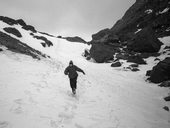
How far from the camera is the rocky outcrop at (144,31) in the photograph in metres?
29.7

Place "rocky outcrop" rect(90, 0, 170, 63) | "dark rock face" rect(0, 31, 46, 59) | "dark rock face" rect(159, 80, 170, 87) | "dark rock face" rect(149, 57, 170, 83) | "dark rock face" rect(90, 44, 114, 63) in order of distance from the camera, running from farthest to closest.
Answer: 1. "dark rock face" rect(90, 44, 114, 63)
2. "rocky outcrop" rect(90, 0, 170, 63)
3. "dark rock face" rect(0, 31, 46, 59)
4. "dark rock face" rect(149, 57, 170, 83)
5. "dark rock face" rect(159, 80, 170, 87)

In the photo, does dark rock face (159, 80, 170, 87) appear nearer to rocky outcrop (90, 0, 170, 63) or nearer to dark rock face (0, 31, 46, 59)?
rocky outcrop (90, 0, 170, 63)

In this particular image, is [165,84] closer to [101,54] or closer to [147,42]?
[147,42]

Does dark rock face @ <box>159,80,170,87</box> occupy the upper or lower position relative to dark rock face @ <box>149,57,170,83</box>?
lower

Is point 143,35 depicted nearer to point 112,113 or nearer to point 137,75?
point 137,75

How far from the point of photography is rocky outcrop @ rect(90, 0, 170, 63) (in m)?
29.7

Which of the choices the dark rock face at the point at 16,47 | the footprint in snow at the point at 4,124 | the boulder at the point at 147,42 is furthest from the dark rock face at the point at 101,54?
the footprint in snow at the point at 4,124

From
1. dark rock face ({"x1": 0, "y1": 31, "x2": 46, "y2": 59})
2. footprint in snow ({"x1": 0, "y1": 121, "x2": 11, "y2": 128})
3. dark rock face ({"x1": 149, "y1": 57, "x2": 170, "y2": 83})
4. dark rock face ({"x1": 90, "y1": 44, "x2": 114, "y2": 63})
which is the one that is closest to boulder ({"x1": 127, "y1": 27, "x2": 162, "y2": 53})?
dark rock face ({"x1": 90, "y1": 44, "x2": 114, "y2": 63})

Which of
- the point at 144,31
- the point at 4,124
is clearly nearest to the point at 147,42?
the point at 144,31

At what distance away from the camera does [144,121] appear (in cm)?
722

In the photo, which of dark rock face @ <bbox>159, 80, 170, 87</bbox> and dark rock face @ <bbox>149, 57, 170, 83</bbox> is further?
dark rock face @ <bbox>149, 57, 170, 83</bbox>

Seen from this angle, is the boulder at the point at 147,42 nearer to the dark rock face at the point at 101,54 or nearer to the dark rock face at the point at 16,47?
the dark rock face at the point at 101,54

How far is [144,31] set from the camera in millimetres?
30375

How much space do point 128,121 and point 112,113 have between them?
964mm
